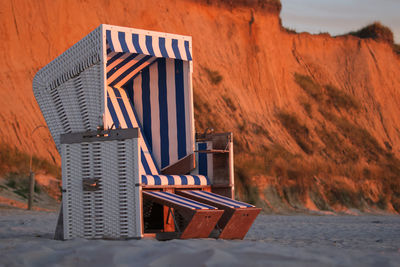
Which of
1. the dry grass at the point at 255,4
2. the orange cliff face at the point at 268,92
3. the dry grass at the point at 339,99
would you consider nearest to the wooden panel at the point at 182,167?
the orange cliff face at the point at 268,92

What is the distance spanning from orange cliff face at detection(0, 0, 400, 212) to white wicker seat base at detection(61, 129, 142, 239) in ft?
39.2

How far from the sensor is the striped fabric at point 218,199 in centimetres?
623

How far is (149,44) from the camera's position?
269 inches

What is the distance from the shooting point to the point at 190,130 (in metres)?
7.18

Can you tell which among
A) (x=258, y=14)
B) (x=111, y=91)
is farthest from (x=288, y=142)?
(x=111, y=91)

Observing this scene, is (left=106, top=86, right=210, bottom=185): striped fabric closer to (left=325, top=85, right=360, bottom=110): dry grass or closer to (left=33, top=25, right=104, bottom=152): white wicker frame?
(left=33, top=25, right=104, bottom=152): white wicker frame

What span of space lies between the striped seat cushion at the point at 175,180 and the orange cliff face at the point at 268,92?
11669 millimetres

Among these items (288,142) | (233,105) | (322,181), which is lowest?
(322,181)

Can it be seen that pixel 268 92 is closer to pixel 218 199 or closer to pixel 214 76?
pixel 214 76

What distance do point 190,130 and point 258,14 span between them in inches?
852

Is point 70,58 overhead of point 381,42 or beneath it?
beneath

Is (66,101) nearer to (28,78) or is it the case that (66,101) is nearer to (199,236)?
(199,236)

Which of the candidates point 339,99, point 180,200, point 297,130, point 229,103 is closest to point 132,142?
point 180,200

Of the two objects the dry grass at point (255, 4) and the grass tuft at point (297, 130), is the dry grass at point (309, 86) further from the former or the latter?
the dry grass at point (255, 4)
